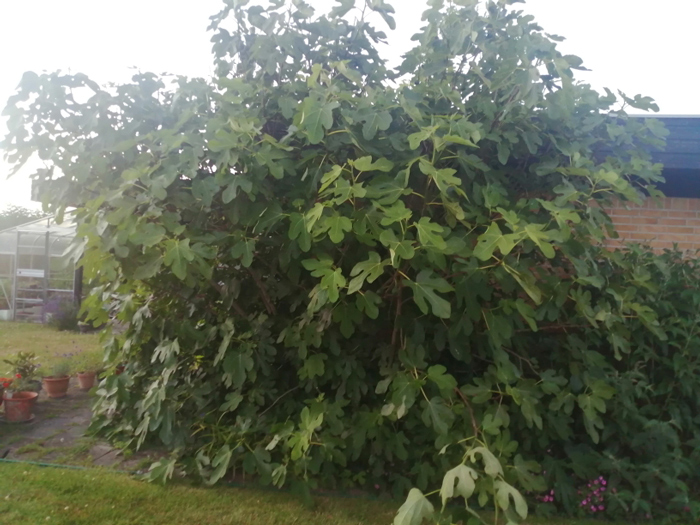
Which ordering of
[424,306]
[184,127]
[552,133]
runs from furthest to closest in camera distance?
[552,133] < [184,127] < [424,306]

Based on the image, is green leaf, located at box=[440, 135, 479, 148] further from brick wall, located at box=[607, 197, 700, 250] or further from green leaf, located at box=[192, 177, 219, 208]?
brick wall, located at box=[607, 197, 700, 250]

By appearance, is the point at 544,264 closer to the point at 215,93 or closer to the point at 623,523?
the point at 623,523

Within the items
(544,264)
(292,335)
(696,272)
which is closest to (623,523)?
(544,264)

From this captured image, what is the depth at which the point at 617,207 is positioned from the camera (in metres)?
4.82

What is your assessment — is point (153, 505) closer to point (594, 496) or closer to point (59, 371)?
point (594, 496)

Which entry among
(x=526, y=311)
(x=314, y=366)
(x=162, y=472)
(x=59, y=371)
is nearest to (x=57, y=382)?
(x=59, y=371)

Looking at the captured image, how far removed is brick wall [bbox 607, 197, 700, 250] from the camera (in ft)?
15.8

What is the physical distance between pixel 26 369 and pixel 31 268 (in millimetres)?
7633

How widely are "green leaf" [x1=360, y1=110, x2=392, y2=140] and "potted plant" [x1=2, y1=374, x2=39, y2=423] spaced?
4.20 m

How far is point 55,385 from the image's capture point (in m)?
5.59

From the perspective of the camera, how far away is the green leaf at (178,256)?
2.64m

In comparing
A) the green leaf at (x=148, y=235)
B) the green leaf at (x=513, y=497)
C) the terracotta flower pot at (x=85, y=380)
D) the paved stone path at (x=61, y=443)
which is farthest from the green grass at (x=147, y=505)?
the terracotta flower pot at (x=85, y=380)

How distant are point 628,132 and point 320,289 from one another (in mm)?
2501

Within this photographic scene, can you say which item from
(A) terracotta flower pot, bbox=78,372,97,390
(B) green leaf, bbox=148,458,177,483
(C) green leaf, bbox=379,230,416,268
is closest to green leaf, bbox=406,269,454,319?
(C) green leaf, bbox=379,230,416,268
